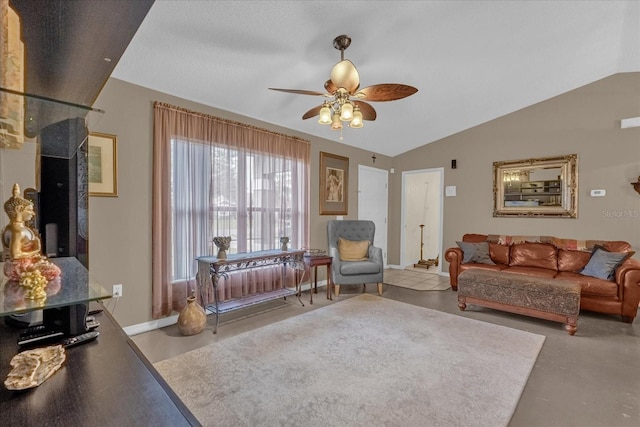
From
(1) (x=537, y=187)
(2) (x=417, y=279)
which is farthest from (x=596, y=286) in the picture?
(2) (x=417, y=279)

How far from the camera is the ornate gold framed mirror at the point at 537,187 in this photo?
171 inches

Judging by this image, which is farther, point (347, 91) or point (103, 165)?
point (103, 165)

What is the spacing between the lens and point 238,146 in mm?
3592

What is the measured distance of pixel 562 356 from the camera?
8.27 feet

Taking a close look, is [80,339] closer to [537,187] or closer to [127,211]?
[127,211]

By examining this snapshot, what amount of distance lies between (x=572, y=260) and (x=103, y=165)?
5.59 m

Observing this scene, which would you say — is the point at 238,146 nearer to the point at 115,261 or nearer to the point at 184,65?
the point at 184,65

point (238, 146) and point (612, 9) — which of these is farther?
point (238, 146)

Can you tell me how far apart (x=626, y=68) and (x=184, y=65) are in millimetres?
5399

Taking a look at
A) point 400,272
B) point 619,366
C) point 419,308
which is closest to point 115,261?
point 419,308

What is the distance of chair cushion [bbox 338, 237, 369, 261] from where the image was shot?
4.52m

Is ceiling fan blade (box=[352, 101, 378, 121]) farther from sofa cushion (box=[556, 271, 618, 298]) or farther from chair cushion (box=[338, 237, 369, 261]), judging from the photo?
sofa cushion (box=[556, 271, 618, 298])

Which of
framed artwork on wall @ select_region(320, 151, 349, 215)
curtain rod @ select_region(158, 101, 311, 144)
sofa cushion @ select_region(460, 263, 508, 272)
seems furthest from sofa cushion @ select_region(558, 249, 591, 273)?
curtain rod @ select_region(158, 101, 311, 144)

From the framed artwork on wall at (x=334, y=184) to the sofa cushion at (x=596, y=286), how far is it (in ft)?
10.4
